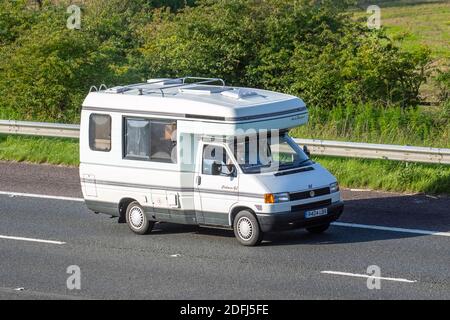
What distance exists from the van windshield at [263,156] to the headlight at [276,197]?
57cm

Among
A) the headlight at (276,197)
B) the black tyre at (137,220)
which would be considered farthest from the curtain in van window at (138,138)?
the headlight at (276,197)

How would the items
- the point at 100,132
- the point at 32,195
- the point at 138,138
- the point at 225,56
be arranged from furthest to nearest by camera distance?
the point at 225,56 < the point at 32,195 < the point at 100,132 < the point at 138,138

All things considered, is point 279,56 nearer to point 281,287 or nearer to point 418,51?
point 418,51

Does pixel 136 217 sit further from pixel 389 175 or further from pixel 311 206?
pixel 389 175

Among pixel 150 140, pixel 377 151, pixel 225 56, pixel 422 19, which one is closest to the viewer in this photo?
pixel 150 140

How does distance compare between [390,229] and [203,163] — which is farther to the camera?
[390,229]

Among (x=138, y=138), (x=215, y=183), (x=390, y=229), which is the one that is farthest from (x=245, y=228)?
(x=390, y=229)

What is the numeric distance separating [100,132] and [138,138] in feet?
2.35

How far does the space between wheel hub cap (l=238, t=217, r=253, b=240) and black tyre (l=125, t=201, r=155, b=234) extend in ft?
5.31

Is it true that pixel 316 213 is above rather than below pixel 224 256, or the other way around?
above

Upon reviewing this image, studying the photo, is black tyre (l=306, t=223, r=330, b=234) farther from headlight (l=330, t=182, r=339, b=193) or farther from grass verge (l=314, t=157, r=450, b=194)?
grass verge (l=314, t=157, r=450, b=194)

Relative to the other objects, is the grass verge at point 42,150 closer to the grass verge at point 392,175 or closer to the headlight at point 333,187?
the grass verge at point 392,175

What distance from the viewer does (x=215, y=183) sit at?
15.9 metres

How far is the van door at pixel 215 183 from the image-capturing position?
51.7 ft
